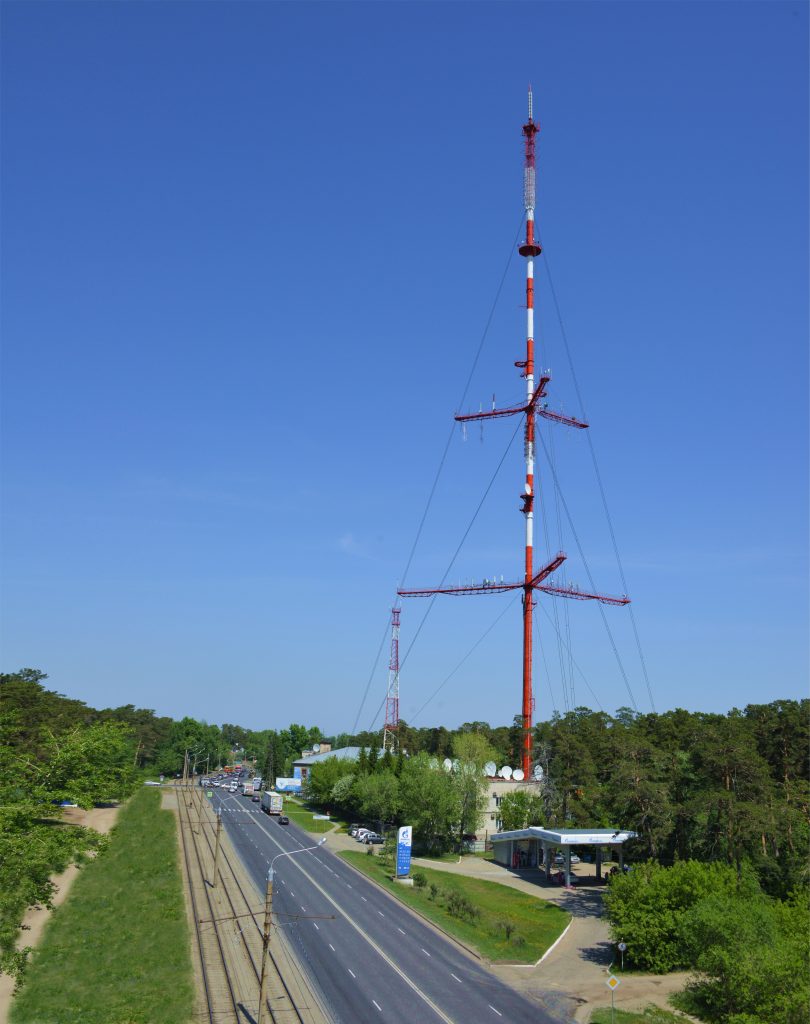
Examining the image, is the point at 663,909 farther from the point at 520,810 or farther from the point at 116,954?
the point at 520,810

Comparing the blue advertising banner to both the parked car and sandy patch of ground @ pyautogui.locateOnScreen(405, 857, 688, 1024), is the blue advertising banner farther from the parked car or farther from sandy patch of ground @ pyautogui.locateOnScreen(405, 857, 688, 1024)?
the parked car

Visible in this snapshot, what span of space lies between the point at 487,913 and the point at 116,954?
88.5 ft

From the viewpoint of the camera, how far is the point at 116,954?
1941 inches

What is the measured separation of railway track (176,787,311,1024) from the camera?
1553 inches

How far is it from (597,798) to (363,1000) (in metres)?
58.7

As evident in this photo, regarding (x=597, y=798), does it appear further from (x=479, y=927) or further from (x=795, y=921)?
(x=795, y=921)

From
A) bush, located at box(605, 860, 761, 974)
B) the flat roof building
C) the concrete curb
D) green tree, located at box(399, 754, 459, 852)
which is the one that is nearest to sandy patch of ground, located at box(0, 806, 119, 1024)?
the concrete curb

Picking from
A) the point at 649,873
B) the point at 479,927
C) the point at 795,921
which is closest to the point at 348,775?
the point at 479,927

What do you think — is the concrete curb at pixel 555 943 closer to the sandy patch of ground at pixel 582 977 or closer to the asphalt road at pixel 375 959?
the sandy patch of ground at pixel 582 977

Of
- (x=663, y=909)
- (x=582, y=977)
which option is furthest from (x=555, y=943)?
(x=663, y=909)

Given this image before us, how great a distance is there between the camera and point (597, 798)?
9394 centimetres

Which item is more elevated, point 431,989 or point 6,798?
point 6,798

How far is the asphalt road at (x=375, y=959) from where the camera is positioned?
132 ft

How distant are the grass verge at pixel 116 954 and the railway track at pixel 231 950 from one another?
128 cm
